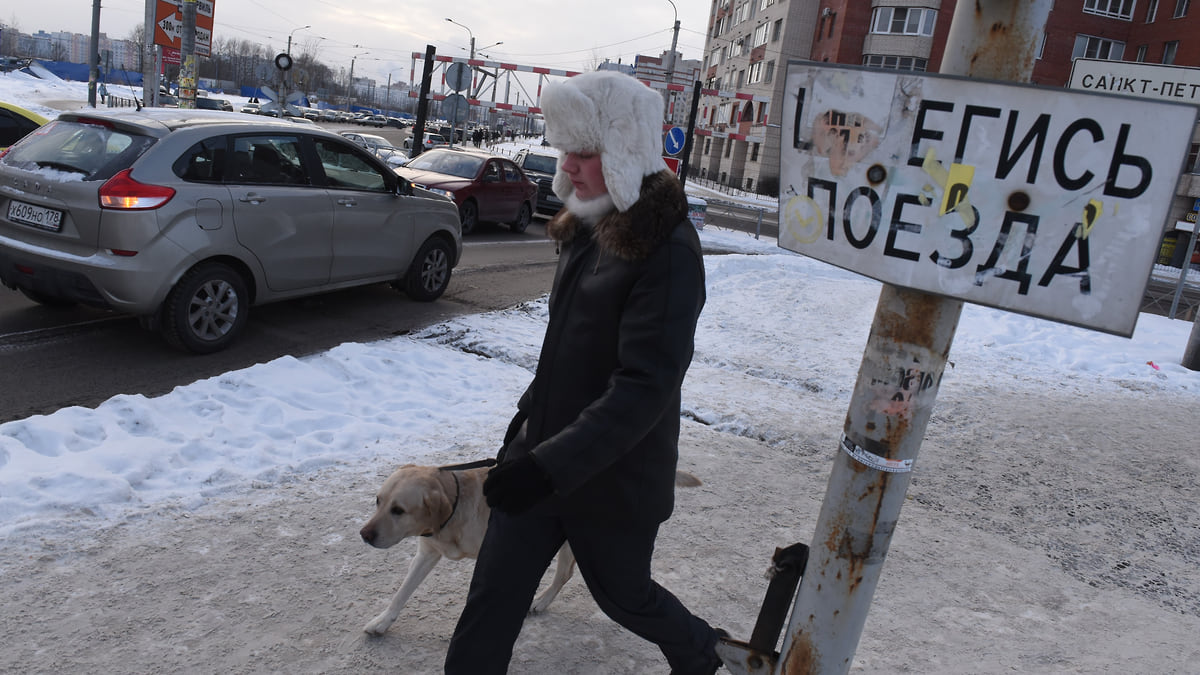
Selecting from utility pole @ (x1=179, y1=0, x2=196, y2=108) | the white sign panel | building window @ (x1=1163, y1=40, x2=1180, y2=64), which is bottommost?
the white sign panel

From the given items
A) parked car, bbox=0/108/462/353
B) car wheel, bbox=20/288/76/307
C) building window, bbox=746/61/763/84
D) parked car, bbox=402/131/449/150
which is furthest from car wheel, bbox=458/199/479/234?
building window, bbox=746/61/763/84

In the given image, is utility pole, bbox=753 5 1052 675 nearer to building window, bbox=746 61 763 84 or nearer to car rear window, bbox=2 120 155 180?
car rear window, bbox=2 120 155 180

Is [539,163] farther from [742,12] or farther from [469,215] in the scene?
[742,12]

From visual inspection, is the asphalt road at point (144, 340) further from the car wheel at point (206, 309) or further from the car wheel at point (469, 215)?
the car wheel at point (469, 215)

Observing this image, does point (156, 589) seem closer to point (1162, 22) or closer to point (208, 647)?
point (208, 647)

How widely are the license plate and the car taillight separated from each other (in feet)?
1.42

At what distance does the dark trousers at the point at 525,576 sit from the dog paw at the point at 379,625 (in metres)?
0.74

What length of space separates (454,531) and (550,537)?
0.71m

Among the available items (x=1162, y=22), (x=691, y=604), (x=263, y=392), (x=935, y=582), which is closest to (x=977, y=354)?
(x=935, y=582)

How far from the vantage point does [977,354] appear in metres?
9.02

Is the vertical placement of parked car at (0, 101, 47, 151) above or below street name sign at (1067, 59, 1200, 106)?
below

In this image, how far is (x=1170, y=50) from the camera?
43.7 meters

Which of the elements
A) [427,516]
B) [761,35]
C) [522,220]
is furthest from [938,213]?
[761,35]

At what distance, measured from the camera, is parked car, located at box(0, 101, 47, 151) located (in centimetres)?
945
